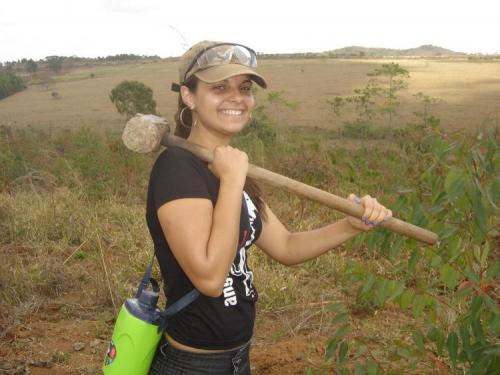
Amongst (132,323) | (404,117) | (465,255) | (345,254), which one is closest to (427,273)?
(345,254)

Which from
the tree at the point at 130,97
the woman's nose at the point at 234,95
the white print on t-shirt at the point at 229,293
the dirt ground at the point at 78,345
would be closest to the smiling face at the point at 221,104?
the woman's nose at the point at 234,95

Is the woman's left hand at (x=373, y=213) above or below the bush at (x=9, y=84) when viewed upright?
above

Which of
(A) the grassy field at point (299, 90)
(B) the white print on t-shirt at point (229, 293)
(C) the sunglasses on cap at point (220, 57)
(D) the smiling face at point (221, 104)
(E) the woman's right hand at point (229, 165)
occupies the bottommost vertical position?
(A) the grassy field at point (299, 90)

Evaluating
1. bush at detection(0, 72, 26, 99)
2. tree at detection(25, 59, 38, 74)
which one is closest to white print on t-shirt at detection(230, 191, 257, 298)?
bush at detection(0, 72, 26, 99)

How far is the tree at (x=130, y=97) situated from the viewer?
19406 mm

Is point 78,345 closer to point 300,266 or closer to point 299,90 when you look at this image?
point 300,266

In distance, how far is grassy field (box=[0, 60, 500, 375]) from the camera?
56.9 inches

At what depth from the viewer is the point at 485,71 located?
34500 millimetres

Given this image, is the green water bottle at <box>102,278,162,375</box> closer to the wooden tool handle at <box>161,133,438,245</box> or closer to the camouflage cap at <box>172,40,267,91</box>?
the wooden tool handle at <box>161,133,438,245</box>

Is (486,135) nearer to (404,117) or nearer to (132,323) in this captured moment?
(132,323)

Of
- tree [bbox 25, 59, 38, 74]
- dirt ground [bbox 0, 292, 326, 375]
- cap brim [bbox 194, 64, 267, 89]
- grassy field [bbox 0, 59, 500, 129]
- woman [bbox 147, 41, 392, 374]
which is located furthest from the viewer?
tree [bbox 25, 59, 38, 74]

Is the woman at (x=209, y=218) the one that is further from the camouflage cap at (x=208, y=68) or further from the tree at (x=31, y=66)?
the tree at (x=31, y=66)

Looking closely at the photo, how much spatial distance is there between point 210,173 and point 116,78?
103 ft

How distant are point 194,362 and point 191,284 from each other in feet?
0.81
